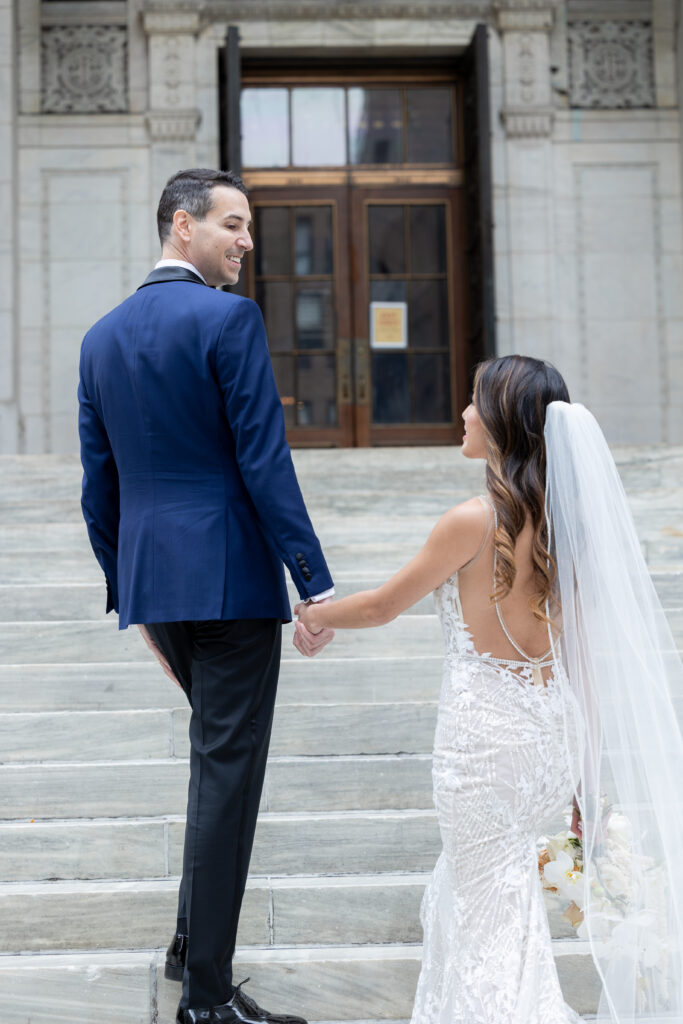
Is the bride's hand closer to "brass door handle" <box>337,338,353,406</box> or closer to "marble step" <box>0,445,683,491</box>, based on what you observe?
"marble step" <box>0,445,683,491</box>

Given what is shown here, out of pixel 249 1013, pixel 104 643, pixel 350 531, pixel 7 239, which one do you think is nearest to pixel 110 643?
pixel 104 643

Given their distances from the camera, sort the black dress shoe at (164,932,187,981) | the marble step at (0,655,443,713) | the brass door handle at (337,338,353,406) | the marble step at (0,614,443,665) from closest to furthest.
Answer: the black dress shoe at (164,932,187,981), the marble step at (0,655,443,713), the marble step at (0,614,443,665), the brass door handle at (337,338,353,406)

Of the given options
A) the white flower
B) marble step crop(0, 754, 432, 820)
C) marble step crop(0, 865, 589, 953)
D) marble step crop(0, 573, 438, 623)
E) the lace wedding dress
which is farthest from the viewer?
marble step crop(0, 573, 438, 623)

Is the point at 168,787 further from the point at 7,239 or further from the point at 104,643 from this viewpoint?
the point at 7,239

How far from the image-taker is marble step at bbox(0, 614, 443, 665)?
4.73 meters

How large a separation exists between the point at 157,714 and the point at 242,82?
27.9 ft

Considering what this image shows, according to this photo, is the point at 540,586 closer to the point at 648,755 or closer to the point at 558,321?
the point at 648,755

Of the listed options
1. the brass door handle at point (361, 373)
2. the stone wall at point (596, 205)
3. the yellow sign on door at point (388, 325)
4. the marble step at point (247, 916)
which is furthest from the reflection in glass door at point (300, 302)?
the marble step at point (247, 916)

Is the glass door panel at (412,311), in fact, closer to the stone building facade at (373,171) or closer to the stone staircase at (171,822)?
the stone building facade at (373,171)

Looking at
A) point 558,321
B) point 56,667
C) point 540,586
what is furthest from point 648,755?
point 558,321

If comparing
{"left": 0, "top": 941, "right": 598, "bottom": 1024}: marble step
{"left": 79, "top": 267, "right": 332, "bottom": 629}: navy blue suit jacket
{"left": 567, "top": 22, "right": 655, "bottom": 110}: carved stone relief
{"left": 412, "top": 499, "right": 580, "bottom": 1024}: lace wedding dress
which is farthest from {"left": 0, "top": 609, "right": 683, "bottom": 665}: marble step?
{"left": 567, "top": 22, "right": 655, "bottom": 110}: carved stone relief

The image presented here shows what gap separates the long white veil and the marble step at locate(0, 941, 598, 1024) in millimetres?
733

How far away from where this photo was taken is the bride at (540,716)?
2.42m

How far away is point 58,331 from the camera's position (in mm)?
10484
